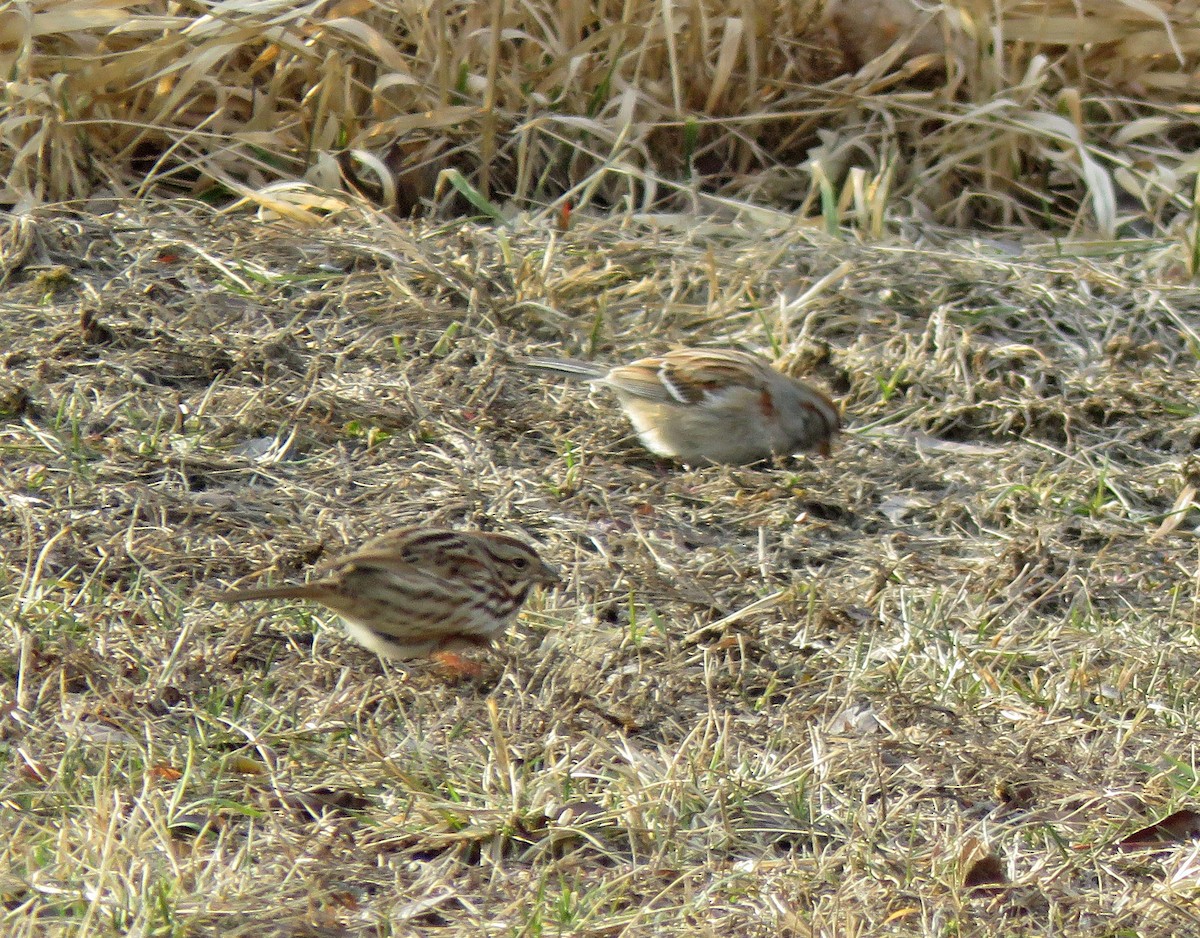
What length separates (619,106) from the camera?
7.42 metres

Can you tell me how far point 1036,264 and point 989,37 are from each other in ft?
4.89

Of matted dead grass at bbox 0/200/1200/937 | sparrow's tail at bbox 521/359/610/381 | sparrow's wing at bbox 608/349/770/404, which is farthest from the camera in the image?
sparrow's tail at bbox 521/359/610/381

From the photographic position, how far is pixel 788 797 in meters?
3.54

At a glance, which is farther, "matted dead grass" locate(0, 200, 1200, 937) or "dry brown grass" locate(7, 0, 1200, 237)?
"dry brown grass" locate(7, 0, 1200, 237)

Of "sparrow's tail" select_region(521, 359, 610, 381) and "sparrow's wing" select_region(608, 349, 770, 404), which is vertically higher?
"sparrow's wing" select_region(608, 349, 770, 404)

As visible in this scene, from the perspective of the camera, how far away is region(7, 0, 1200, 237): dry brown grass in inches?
270

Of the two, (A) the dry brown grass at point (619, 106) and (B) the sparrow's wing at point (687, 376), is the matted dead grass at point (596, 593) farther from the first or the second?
(A) the dry brown grass at point (619, 106)

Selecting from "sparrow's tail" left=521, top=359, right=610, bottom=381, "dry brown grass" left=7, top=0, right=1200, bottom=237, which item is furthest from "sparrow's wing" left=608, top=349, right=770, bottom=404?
"dry brown grass" left=7, top=0, right=1200, bottom=237

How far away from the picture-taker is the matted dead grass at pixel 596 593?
327 centimetres

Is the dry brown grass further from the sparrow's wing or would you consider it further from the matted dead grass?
the sparrow's wing

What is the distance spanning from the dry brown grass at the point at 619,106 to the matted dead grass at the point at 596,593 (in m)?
0.46

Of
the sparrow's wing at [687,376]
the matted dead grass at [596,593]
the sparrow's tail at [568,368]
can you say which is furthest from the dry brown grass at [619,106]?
the sparrow's wing at [687,376]

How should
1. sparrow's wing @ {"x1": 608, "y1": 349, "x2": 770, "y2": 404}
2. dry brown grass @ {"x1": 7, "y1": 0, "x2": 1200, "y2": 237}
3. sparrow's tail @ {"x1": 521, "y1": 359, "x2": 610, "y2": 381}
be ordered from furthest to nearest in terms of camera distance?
dry brown grass @ {"x1": 7, "y1": 0, "x2": 1200, "y2": 237} < sparrow's tail @ {"x1": 521, "y1": 359, "x2": 610, "y2": 381} < sparrow's wing @ {"x1": 608, "y1": 349, "x2": 770, "y2": 404}

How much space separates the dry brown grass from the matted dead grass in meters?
0.46
